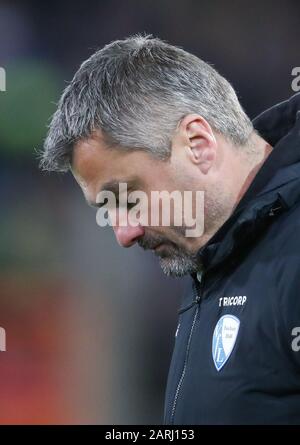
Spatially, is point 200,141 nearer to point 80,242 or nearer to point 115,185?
point 115,185

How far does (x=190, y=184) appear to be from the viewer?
1164mm

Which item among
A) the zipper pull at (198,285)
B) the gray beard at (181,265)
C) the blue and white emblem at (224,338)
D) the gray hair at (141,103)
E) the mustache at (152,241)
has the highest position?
the gray hair at (141,103)

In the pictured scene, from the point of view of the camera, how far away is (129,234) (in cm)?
123

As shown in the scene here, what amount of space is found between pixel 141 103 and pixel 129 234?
0.22m

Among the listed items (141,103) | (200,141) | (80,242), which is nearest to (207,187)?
(200,141)

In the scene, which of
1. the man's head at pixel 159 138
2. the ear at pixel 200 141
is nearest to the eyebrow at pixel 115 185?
the man's head at pixel 159 138

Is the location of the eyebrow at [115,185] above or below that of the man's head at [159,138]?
below

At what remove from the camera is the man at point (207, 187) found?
100cm

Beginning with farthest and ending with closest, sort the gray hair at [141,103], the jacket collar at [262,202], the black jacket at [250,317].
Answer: the gray hair at [141,103], the jacket collar at [262,202], the black jacket at [250,317]

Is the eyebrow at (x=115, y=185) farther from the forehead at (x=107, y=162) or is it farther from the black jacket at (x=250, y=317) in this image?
the black jacket at (x=250, y=317)

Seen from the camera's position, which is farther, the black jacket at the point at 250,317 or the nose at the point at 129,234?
the nose at the point at 129,234

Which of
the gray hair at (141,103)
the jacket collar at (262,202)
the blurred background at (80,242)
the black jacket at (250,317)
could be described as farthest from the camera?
the blurred background at (80,242)

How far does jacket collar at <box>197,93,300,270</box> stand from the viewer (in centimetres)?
106
